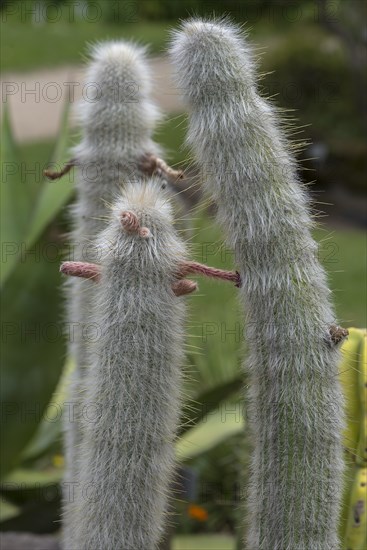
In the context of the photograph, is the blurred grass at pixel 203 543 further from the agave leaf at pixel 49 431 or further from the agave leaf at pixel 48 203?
the agave leaf at pixel 48 203

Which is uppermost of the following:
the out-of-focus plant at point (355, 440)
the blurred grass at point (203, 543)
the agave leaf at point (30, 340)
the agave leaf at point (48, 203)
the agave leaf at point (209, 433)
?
the agave leaf at point (48, 203)

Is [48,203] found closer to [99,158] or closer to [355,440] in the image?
[99,158]

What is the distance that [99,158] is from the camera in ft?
5.55

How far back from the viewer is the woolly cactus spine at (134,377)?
4.09ft

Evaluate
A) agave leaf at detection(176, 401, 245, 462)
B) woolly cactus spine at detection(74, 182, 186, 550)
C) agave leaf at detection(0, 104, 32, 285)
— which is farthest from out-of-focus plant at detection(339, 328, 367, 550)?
agave leaf at detection(0, 104, 32, 285)

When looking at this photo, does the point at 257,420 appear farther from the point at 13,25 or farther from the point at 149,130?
the point at 13,25

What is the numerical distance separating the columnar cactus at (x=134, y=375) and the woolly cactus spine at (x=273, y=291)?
0.11 m

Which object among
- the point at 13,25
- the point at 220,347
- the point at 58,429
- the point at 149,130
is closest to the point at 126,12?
the point at 13,25

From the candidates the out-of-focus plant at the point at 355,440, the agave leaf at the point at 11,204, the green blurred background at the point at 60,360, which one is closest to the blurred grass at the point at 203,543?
the green blurred background at the point at 60,360

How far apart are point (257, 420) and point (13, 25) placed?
36.8ft

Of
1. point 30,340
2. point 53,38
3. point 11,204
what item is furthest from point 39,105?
point 30,340

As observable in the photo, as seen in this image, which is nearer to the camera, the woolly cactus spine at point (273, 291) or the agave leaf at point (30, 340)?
the woolly cactus spine at point (273, 291)

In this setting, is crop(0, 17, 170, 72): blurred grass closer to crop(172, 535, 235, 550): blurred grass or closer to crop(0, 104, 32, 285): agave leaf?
crop(0, 104, 32, 285): agave leaf

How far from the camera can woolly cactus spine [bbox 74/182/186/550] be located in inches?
49.1
